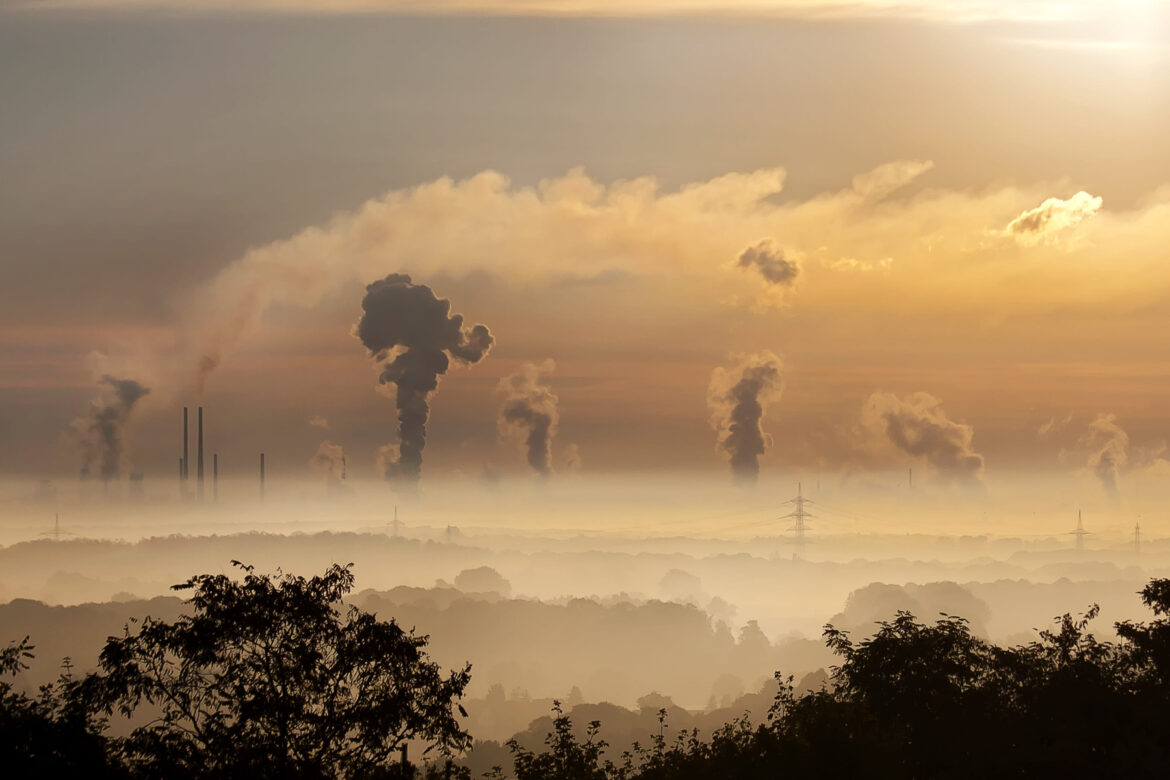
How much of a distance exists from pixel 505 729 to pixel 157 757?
164 meters

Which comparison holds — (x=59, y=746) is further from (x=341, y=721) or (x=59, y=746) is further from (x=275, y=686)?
(x=341, y=721)

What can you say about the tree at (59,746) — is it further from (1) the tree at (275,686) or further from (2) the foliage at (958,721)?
(2) the foliage at (958,721)

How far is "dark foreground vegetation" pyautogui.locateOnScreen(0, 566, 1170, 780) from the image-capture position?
29547 millimetres

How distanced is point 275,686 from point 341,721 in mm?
1727

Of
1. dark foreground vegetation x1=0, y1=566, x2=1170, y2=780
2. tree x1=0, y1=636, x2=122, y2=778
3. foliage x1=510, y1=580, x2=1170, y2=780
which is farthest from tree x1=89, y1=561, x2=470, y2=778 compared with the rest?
foliage x1=510, y1=580, x2=1170, y2=780

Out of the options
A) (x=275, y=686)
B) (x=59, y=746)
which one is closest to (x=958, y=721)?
(x=275, y=686)

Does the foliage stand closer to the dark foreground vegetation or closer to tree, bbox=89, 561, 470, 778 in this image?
the dark foreground vegetation

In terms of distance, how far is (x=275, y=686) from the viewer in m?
30.2

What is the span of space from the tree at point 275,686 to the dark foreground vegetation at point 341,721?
0.12 feet

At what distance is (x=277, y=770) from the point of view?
29.3 metres

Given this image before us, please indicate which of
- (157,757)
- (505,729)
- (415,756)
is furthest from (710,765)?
(505,729)

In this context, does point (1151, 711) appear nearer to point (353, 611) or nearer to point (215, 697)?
point (353, 611)

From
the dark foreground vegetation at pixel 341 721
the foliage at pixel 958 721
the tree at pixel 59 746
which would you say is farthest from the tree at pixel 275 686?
the foliage at pixel 958 721

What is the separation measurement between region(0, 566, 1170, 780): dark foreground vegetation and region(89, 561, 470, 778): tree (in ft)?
0.12
